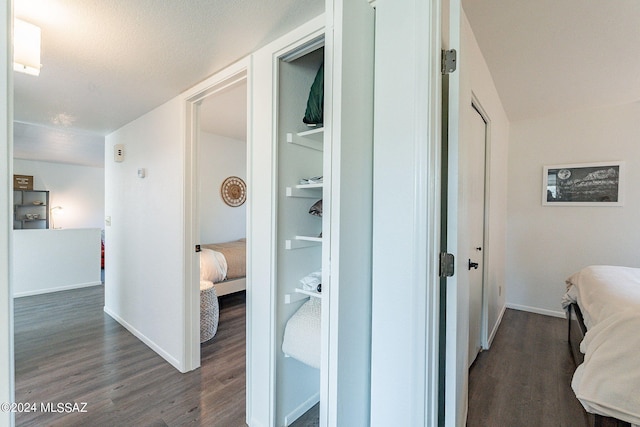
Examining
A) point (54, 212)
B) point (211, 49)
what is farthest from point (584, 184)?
point (54, 212)

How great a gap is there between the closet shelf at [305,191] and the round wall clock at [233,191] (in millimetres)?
3199

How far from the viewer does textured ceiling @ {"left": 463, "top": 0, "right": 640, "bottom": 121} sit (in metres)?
1.60

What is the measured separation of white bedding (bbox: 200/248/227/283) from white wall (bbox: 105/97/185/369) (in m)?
0.60

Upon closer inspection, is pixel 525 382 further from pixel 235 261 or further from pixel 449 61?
pixel 235 261

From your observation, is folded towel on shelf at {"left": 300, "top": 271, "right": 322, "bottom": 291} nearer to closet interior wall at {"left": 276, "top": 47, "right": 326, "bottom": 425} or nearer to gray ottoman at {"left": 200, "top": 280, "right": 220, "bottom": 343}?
closet interior wall at {"left": 276, "top": 47, "right": 326, "bottom": 425}

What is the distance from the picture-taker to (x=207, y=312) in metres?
2.56

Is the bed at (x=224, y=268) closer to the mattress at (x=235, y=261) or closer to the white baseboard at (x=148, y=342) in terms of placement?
the mattress at (x=235, y=261)

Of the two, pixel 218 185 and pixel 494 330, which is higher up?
pixel 218 185

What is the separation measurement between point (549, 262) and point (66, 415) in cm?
466

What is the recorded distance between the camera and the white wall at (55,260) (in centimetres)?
381

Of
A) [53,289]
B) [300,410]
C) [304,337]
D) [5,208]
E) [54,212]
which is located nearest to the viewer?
[5,208]

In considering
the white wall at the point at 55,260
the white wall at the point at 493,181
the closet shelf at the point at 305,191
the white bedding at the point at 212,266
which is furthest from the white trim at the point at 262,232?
the white wall at the point at 55,260

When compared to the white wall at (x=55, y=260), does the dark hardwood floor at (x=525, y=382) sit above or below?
below

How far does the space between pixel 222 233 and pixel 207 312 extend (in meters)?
2.06
